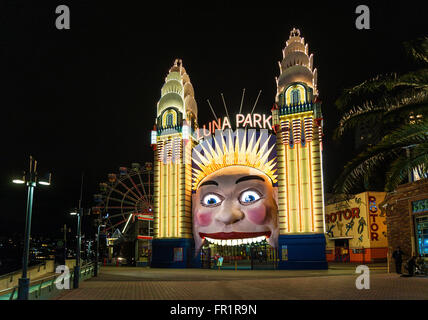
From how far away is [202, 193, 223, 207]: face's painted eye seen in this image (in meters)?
32.0

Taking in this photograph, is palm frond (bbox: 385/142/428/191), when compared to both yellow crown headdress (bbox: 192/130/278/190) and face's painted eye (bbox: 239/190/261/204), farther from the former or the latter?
yellow crown headdress (bbox: 192/130/278/190)

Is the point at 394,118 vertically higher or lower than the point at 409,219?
higher

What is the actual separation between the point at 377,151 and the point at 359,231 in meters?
32.6

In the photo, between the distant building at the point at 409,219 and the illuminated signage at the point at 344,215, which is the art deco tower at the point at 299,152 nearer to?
the distant building at the point at 409,219

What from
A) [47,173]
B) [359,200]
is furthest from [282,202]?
[47,173]

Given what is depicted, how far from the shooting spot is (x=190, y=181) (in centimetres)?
3634

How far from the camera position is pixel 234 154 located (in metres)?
33.8

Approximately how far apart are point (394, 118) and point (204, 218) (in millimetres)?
21564

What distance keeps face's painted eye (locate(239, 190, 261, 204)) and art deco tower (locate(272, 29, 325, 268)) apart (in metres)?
1.80

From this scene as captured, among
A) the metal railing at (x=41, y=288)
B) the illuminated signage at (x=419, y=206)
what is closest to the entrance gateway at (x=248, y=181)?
the illuminated signage at (x=419, y=206)

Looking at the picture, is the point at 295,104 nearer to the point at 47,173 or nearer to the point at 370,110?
the point at 370,110

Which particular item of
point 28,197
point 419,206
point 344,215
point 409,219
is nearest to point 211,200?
point 409,219

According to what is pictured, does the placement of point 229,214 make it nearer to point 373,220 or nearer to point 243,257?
point 243,257

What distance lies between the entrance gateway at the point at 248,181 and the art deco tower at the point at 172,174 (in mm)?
83
